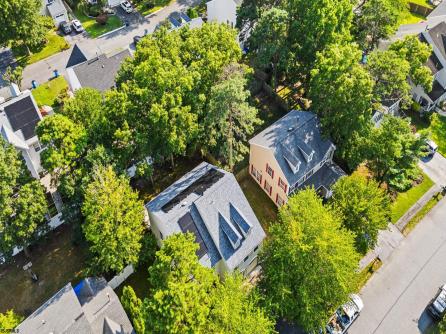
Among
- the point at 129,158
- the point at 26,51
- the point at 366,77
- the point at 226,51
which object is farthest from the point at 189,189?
the point at 26,51

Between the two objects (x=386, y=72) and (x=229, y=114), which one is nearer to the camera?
(x=229, y=114)

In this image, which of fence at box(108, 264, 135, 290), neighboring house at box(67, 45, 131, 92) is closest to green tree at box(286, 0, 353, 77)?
neighboring house at box(67, 45, 131, 92)

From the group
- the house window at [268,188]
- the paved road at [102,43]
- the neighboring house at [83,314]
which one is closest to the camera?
the neighboring house at [83,314]

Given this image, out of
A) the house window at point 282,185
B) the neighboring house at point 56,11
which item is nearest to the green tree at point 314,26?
the house window at point 282,185

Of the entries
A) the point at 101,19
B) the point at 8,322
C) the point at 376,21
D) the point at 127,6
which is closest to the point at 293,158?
the point at 376,21

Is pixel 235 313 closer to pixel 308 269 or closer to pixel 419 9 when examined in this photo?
pixel 308 269

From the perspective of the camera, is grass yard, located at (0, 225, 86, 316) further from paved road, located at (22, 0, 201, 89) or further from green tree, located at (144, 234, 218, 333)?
paved road, located at (22, 0, 201, 89)

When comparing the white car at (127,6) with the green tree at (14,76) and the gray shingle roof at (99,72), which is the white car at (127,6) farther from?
the green tree at (14,76)
